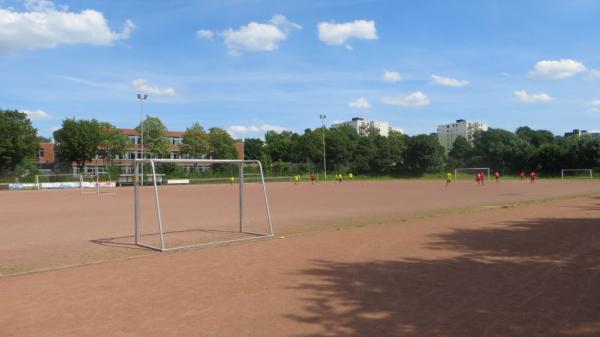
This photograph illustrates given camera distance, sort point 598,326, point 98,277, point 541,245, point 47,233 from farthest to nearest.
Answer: point 47,233 < point 541,245 < point 98,277 < point 598,326

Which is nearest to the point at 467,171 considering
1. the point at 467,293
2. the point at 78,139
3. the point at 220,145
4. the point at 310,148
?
the point at 310,148

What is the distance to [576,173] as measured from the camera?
206 feet

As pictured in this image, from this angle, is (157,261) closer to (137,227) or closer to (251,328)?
(137,227)

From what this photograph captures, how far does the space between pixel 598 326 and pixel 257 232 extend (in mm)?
8667

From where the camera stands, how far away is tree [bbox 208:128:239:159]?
86.4 metres

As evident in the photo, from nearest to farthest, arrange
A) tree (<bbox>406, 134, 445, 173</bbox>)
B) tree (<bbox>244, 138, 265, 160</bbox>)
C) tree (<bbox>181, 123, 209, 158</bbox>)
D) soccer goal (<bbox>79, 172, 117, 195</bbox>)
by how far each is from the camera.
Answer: soccer goal (<bbox>79, 172, 117, 195</bbox>) < tree (<bbox>406, 134, 445, 173</bbox>) < tree (<bbox>181, 123, 209, 158</bbox>) < tree (<bbox>244, 138, 265, 160</bbox>)

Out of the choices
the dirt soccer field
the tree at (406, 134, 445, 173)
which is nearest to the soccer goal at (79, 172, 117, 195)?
the dirt soccer field

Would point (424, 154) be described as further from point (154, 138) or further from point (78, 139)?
point (78, 139)

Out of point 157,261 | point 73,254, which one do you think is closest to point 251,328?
point 157,261

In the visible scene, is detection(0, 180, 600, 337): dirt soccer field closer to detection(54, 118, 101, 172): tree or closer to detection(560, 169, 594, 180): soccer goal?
detection(560, 169, 594, 180): soccer goal

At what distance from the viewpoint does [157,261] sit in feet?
27.9

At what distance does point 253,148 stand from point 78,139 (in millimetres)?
43309

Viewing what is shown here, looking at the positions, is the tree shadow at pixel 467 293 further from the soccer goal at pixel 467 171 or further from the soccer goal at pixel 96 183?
the soccer goal at pixel 467 171

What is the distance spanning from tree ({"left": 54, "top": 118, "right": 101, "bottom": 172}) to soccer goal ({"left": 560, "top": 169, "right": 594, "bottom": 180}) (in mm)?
71521
